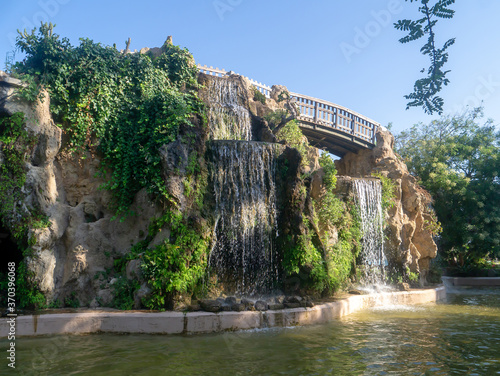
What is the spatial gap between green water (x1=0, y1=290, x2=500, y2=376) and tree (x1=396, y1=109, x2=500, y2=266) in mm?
13625

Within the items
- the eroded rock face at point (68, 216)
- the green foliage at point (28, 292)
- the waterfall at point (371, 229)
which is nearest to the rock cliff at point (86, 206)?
the eroded rock face at point (68, 216)

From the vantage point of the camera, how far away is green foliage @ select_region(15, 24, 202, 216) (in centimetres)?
997

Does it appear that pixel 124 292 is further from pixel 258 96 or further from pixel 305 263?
pixel 258 96

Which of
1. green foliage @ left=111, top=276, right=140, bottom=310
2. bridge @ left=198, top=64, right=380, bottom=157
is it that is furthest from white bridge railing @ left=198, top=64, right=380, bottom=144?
green foliage @ left=111, top=276, right=140, bottom=310

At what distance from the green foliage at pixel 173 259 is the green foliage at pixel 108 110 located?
0.98 m

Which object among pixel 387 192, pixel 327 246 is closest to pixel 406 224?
pixel 387 192

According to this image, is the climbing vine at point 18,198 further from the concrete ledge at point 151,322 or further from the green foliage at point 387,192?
A: the green foliage at point 387,192

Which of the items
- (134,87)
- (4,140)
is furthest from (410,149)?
(4,140)

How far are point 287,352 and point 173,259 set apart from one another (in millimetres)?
3485

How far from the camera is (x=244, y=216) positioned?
401 inches

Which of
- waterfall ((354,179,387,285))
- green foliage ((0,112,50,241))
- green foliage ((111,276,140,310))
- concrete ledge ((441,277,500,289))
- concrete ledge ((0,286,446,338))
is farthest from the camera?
concrete ledge ((441,277,500,289))

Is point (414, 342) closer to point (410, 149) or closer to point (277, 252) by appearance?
point (277, 252)

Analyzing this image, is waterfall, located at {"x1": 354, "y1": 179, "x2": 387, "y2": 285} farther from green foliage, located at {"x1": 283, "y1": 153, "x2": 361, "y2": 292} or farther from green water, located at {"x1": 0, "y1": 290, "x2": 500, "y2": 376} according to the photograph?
green water, located at {"x1": 0, "y1": 290, "x2": 500, "y2": 376}

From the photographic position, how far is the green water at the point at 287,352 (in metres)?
5.21
